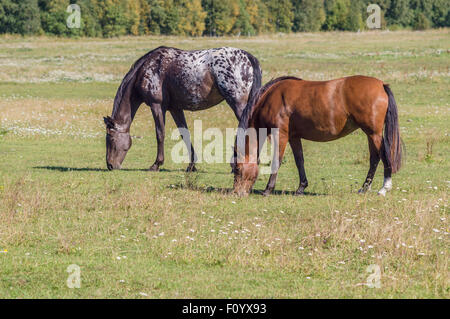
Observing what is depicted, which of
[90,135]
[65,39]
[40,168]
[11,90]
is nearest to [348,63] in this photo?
[11,90]

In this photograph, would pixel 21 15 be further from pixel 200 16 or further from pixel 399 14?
pixel 399 14

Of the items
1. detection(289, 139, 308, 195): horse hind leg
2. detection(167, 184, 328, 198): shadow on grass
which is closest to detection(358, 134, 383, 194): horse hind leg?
detection(167, 184, 328, 198): shadow on grass

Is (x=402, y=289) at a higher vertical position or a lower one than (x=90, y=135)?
higher

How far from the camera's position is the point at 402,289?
24.6ft

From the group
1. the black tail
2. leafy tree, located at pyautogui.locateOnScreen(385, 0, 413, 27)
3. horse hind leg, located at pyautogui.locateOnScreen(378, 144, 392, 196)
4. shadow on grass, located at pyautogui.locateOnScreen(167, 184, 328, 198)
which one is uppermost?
leafy tree, located at pyautogui.locateOnScreen(385, 0, 413, 27)

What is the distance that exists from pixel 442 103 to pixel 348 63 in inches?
781

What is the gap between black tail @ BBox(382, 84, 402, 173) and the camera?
38.7 feet

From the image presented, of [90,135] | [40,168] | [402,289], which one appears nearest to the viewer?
[402,289]

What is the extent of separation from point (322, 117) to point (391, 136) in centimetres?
125

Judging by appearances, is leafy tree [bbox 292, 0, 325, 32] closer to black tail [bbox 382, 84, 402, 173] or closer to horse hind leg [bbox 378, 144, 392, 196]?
horse hind leg [bbox 378, 144, 392, 196]

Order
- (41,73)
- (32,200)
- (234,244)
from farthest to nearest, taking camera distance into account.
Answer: (41,73), (32,200), (234,244)

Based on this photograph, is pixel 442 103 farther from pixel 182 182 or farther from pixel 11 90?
pixel 11 90

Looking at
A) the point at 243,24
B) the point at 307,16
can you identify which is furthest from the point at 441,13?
the point at 243,24

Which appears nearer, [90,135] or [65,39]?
[90,135]
